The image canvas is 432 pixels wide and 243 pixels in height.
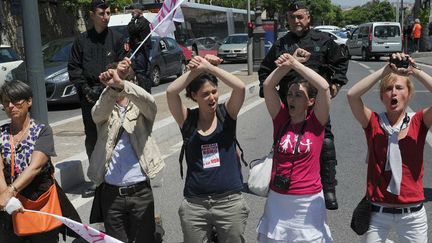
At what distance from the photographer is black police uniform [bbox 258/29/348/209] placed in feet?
15.2

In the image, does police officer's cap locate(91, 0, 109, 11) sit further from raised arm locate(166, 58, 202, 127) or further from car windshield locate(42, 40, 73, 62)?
car windshield locate(42, 40, 73, 62)

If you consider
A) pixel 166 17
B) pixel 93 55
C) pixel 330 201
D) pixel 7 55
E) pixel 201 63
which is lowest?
pixel 330 201

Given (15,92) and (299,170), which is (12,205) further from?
(299,170)

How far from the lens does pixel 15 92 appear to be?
3.33 metres

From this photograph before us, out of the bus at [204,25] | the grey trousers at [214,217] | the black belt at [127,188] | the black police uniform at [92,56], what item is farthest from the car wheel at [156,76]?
the grey trousers at [214,217]

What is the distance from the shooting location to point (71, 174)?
20.5ft

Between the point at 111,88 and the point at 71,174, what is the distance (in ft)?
9.93

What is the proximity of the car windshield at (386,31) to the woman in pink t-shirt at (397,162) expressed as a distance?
83.0 feet

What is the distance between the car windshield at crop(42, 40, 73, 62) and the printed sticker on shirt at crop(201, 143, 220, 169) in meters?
10.9

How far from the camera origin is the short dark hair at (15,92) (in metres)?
3.32

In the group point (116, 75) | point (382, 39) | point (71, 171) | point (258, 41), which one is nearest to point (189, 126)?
point (116, 75)

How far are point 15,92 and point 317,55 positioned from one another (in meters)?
2.50

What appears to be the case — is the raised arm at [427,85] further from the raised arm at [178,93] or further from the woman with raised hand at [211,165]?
the raised arm at [178,93]

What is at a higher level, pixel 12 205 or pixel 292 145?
pixel 292 145
